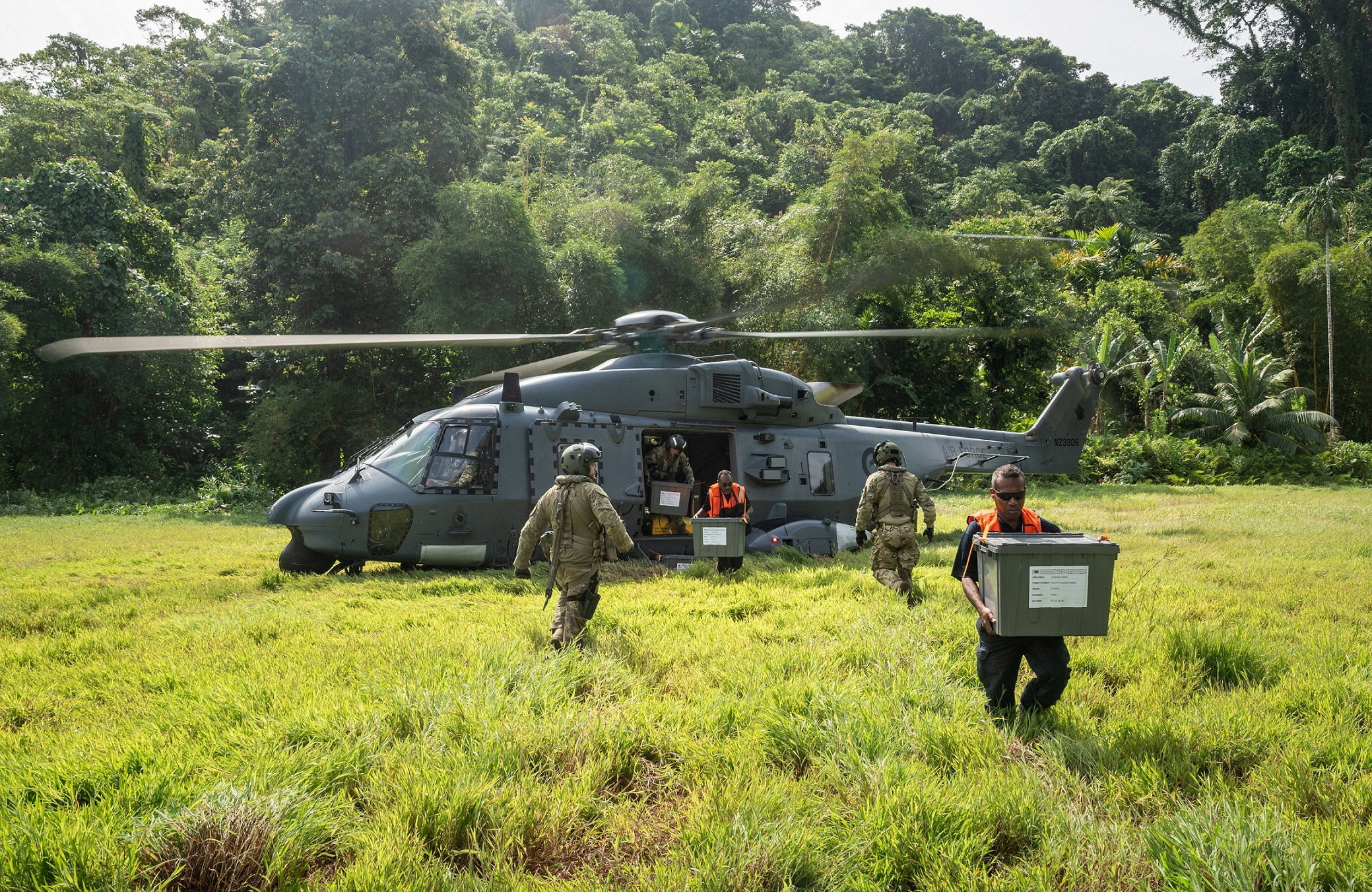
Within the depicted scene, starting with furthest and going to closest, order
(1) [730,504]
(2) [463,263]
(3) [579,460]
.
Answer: (2) [463,263]
(1) [730,504]
(3) [579,460]

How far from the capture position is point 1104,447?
23.3 m

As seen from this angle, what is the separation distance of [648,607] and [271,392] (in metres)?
16.9

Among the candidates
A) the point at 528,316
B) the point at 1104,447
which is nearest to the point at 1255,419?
the point at 1104,447

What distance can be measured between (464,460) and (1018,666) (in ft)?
20.1

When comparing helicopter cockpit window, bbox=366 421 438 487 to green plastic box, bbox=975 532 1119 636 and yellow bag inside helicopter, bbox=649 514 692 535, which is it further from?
green plastic box, bbox=975 532 1119 636

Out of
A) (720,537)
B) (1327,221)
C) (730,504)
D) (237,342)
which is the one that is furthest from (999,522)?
(1327,221)

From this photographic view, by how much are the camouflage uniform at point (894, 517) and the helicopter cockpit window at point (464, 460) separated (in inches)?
154

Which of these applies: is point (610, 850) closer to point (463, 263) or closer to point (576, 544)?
point (576, 544)

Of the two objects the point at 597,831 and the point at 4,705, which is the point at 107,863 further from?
the point at 4,705

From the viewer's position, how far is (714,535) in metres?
8.22

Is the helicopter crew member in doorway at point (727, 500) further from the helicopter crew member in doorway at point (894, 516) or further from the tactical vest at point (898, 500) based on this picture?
the tactical vest at point (898, 500)

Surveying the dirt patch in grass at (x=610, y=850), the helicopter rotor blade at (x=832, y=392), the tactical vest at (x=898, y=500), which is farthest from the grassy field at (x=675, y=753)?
the helicopter rotor blade at (x=832, y=392)

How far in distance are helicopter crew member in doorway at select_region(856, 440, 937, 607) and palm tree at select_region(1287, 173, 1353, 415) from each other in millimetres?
24351

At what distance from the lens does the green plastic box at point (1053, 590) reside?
3.47m
